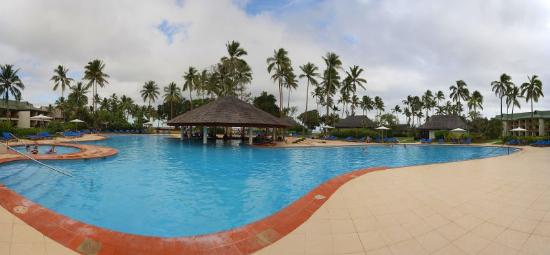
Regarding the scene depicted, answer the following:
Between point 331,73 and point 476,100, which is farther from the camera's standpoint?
point 476,100

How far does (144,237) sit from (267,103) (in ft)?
174

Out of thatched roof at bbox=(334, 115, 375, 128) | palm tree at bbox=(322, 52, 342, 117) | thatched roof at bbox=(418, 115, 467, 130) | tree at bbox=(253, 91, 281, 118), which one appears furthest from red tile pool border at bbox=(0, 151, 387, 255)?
tree at bbox=(253, 91, 281, 118)

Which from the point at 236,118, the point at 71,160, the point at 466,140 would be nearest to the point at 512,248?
the point at 71,160

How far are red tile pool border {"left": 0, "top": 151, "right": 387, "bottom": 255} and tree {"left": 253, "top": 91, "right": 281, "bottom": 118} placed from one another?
2047 inches

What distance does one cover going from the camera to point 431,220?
16.0 ft

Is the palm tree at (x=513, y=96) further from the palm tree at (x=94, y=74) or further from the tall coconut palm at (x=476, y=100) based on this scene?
the palm tree at (x=94, y=74)

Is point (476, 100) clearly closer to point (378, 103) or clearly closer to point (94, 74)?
point (378, 103)

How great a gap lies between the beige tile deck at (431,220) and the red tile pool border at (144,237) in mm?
352

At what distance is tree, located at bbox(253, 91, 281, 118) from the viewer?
187 feet

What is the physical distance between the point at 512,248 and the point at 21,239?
23.5 ft

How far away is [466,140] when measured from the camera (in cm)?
3341

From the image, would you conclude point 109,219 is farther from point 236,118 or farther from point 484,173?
point 236,118

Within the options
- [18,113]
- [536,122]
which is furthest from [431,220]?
[536,122]

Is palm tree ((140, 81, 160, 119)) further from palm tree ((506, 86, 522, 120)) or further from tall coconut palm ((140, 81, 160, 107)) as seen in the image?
palm tree ((506, 86, 522, 120))
